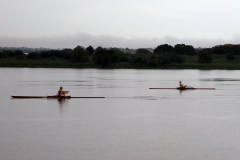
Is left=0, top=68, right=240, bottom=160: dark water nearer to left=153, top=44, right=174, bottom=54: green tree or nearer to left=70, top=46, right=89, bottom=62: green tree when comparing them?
left=70, top=46, right=89, bottom=62: green tree

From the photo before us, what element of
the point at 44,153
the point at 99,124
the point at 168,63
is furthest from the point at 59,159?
the point at 168,63

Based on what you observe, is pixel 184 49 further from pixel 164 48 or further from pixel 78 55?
pixel 78 55

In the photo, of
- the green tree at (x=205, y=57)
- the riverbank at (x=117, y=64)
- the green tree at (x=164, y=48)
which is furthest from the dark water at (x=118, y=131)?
the green tree at (x=164, y=48)

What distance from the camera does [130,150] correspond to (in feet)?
47.2

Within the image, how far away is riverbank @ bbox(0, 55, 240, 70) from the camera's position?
374 ft

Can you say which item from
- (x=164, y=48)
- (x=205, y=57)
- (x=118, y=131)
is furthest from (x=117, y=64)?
(x=118, y=131)

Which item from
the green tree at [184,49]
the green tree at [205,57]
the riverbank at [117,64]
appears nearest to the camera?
the riverbank at [117,64]

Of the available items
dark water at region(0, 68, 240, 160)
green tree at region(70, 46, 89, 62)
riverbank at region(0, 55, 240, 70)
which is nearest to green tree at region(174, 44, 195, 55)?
riverbank at region(0, 55, 240, 70)

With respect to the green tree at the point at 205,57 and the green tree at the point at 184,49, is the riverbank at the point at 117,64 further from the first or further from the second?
the green tree at the point at 184,49

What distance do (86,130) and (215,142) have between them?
682 cm

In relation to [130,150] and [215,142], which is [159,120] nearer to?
[215,142]

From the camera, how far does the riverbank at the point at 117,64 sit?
11400cm

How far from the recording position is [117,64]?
118312mm

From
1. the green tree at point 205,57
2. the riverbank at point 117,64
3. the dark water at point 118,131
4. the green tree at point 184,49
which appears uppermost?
the green tree at point 184,49
